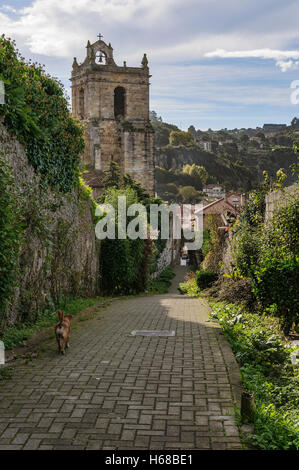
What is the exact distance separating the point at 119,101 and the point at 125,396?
152 feet

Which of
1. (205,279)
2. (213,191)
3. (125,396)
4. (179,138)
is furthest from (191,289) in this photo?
(179,138)

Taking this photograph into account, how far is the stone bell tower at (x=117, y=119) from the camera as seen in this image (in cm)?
4747

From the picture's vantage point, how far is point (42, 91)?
10.2 m

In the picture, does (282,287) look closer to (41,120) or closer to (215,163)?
(41,120)

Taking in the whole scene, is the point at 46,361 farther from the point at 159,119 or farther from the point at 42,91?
the point at 159,119

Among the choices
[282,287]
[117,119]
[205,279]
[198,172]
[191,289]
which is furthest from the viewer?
[198,172]

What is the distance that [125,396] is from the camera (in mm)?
5512

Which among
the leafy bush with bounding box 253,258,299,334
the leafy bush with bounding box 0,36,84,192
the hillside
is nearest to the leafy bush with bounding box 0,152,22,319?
the leafy bush with bounding box 0,36,84,192

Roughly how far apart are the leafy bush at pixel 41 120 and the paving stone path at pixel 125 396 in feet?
13.1

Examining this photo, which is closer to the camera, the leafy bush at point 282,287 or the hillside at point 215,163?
the leafy bush at point 282,287

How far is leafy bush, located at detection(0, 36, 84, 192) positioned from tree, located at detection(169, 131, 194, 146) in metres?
142

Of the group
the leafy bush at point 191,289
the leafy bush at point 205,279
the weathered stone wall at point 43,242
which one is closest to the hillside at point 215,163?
the leafy bush at point 191,289

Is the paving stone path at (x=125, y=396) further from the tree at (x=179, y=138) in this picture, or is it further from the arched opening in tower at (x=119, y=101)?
the tree at (x=179, y=138)

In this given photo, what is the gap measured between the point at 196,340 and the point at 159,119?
186m
